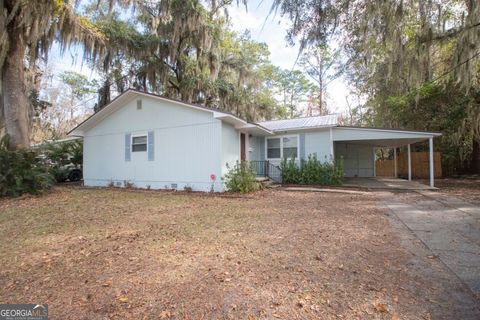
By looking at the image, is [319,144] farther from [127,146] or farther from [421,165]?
[421,165]

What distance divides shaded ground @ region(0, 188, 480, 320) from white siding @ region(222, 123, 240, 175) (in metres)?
4.50

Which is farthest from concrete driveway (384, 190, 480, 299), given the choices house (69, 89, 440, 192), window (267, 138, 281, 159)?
window (267, 138, 281, 159)

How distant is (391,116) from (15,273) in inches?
757

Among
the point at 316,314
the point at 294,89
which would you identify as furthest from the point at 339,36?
the point at 294,89

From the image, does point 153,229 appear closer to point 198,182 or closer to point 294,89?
point 198,182

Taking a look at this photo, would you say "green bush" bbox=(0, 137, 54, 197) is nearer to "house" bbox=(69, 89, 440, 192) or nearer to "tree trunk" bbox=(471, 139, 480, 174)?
"house" bbox=(69, 89, 440, 192)

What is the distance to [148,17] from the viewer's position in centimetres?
1395

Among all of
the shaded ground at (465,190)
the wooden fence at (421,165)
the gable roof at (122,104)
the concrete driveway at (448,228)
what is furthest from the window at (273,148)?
the wooden fence at (421,165)

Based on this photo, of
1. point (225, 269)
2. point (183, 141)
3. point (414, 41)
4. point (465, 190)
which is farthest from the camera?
point (183, 141)

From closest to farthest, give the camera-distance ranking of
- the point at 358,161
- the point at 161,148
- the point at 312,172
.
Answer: the point at 161,148, the point at 312,172, the point at 358,161

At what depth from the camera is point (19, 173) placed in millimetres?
8617

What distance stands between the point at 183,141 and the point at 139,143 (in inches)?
98.7

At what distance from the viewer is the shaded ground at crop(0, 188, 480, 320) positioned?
2.30m

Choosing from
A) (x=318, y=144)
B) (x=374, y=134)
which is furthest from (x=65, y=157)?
(x=374, y=134)
